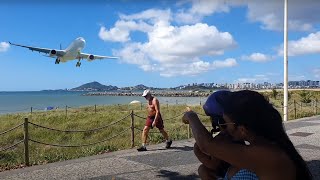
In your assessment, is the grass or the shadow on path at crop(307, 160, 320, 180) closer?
the shadow on path at crop(307, 160, 320, 180)

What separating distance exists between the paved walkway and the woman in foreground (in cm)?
501

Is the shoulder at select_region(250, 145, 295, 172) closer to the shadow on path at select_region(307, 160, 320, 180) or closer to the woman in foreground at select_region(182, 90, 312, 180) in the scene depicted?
the woman in foreground at select_region(182, 90, 312, 180)

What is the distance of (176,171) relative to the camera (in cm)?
730

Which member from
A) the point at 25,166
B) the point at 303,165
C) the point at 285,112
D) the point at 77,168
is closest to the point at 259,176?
the point at 303,165

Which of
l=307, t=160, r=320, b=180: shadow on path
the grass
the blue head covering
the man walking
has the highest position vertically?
the blue head covering

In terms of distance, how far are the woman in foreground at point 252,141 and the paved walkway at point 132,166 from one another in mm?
5009

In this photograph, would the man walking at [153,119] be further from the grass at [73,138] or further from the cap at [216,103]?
the cap at [216,103]

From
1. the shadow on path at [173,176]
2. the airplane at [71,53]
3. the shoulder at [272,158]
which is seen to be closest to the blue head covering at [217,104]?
the shoulder at [272,158]

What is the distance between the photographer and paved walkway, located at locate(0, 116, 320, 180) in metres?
7.09

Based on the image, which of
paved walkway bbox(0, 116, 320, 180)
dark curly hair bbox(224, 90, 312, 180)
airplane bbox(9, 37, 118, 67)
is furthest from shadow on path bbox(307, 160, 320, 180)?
A: airplane bbox(9, 37, 118, 67)

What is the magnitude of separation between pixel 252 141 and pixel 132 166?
6.07 metres

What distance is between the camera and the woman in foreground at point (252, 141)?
6.13 ft

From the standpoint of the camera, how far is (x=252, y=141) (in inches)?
75.9

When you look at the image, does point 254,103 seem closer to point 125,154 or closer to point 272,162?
point 272,162
